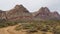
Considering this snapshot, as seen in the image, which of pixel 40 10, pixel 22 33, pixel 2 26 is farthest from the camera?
pixel 40 10

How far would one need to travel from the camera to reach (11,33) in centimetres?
2072

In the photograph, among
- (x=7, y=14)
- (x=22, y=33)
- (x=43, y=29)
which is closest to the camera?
(x=22, y=33)

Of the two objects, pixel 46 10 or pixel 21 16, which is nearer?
pixel 21 16

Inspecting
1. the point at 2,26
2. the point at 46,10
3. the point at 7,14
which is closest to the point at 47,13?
the point at 46,10

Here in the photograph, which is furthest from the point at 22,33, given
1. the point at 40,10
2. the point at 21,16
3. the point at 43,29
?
the point at 40,10

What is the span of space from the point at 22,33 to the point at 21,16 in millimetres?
46475

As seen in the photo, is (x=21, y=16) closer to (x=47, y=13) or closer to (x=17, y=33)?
(x=47, y=13)

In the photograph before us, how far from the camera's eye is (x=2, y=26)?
25.9m

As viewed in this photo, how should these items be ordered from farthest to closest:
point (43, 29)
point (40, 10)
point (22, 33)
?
point (40, 10), point (43, 29), point (22, 33)

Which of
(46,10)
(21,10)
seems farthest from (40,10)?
(21,10)

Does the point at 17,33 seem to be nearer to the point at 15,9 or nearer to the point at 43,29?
the point at 43,29

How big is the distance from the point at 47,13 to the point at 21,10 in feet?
56.4

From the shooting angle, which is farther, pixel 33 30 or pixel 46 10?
pixel 46 10

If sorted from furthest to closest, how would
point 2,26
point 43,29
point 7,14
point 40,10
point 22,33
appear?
1. point 40,10
2. point 7,14
3. point 2,26
4. point 43,29
5. point 22,33
